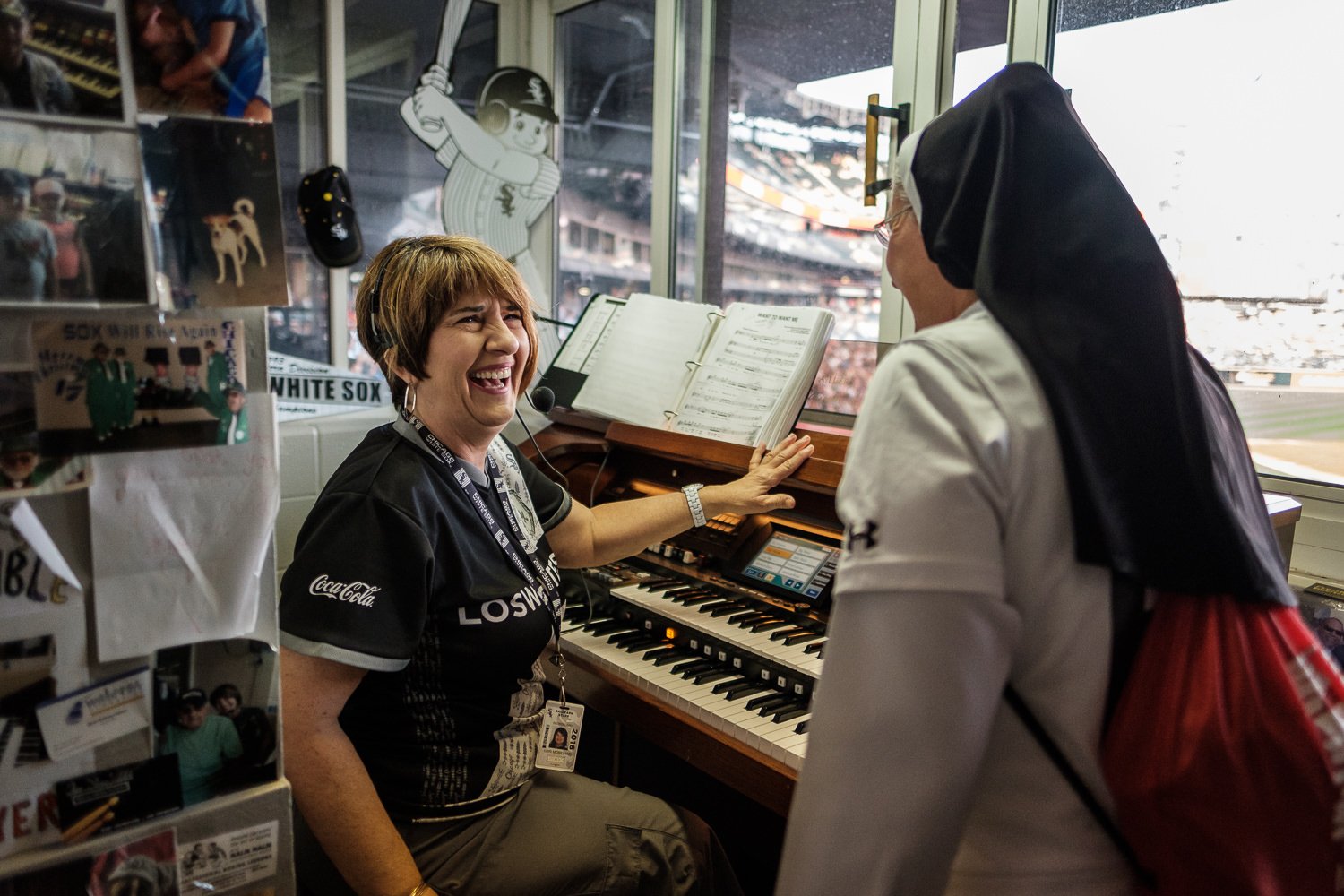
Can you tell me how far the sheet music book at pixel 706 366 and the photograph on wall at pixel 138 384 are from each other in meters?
1.25

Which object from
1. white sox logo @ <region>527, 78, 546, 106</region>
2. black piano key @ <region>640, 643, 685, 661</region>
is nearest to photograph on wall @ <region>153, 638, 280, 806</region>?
black piano key @ <region>640, 643, 685, 661</region>

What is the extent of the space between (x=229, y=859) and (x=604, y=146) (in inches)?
103

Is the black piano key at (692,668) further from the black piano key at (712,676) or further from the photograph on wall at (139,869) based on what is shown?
the photograph on wall at (139,869)

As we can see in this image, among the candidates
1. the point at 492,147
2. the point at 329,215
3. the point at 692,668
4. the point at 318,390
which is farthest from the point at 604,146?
the point at 692,668

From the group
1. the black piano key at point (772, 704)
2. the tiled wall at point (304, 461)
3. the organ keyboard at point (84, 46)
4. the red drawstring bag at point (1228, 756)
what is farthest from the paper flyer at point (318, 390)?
the red drawstring bag at point (1228, 756)

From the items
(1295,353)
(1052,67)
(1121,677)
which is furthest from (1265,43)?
(1121,677)

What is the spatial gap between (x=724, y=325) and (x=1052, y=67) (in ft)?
2.72

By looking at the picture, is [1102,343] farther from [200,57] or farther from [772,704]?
[772,704]

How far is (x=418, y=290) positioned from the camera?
5.04 feet

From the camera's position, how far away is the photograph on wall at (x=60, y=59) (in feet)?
2.15

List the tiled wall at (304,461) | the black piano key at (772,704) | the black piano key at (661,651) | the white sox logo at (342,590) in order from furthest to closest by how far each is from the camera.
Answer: the tiled wall at (304,461), the black piano key at (661,651), the black piano key at (772,704), the white sox logo at (342,590)

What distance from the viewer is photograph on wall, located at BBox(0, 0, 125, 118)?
656 millimetres

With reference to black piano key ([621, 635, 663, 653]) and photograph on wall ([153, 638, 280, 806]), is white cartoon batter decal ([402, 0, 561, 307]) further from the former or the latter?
photograph on wall ([153, 638, 280, 806])

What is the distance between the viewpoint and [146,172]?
714mm
